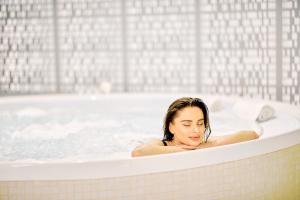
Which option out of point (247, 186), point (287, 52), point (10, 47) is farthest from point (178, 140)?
point (10, 47)

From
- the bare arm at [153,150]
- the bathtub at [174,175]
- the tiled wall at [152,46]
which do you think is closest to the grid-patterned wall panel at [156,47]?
the tiled wall at [152,46]

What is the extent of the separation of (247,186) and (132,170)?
1.37 feet

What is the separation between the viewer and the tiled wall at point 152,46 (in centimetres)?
489

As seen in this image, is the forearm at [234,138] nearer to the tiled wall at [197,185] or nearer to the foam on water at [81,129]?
the tiled wall at [197,185]

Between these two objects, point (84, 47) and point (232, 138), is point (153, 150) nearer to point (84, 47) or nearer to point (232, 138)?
point (232, 138)

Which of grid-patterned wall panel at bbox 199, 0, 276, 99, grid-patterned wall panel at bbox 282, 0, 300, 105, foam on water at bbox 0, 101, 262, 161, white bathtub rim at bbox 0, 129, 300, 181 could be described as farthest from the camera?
grid-patterned wall panel at bbox 199, 0, 276, 99

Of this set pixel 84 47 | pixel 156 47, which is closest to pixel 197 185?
pixel 156 47

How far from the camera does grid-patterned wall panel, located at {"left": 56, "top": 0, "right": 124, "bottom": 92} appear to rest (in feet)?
17.6

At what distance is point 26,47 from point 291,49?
281 cm

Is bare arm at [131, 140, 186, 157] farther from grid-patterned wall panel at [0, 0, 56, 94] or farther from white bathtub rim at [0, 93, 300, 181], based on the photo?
grid-patterned wall panel at [0, 0, 56, 94]

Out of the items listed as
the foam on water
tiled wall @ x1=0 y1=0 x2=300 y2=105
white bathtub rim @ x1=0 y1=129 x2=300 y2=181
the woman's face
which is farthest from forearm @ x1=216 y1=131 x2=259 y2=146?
tiled wall @ x1=0 y1=0 x2=300 y2=105

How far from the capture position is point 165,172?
1.51 metres

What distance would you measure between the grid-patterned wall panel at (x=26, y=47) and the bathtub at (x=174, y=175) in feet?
13.1

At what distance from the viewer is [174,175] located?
1522 mm
